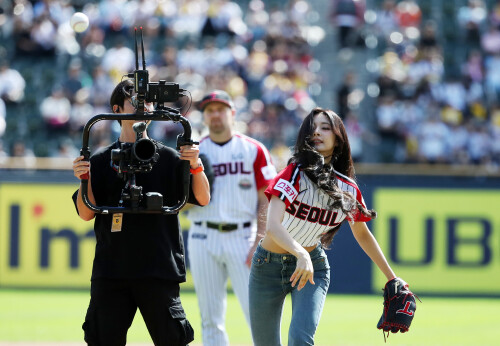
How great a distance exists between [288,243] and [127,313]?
1024 mm

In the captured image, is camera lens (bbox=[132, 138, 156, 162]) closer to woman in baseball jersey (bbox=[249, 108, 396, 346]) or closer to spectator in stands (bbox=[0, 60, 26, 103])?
woman in baseball jersey (bbox=[249, 108, 396, 346])

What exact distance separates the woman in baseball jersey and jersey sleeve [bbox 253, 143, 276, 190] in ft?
6.40

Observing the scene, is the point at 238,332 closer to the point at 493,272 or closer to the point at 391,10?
the point at 493,272

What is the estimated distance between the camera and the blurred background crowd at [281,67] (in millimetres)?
15672

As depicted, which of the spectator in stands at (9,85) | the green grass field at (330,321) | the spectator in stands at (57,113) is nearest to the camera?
the green grass field at (330,321)

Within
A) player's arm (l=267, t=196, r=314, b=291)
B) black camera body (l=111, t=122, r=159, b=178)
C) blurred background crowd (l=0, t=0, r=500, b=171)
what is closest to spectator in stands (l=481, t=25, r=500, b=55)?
blurred background crowd (l=0, t=0, r=500, b=171)

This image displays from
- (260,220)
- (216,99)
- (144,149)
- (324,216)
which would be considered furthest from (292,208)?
(216,99)

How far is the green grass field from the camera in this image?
9.04 meters

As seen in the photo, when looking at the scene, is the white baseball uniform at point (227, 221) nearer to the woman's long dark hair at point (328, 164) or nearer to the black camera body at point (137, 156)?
the woman's long dark hair at point (328, 164)

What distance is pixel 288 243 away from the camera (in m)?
4.99

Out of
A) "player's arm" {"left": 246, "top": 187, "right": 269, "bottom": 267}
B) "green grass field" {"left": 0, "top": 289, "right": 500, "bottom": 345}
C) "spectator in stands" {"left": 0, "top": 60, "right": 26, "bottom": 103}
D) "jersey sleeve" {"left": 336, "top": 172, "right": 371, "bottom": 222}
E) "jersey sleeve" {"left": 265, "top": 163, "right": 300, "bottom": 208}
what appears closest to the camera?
"jersey sleeve" {"left": 265, "top": 163, "right": 300, "bottom": 208}

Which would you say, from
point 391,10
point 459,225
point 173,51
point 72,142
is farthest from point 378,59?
point 72,142

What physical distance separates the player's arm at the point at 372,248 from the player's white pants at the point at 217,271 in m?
1.75

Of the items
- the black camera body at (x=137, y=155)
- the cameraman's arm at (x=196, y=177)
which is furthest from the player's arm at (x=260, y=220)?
the black camera body at (x=137, y=155)
